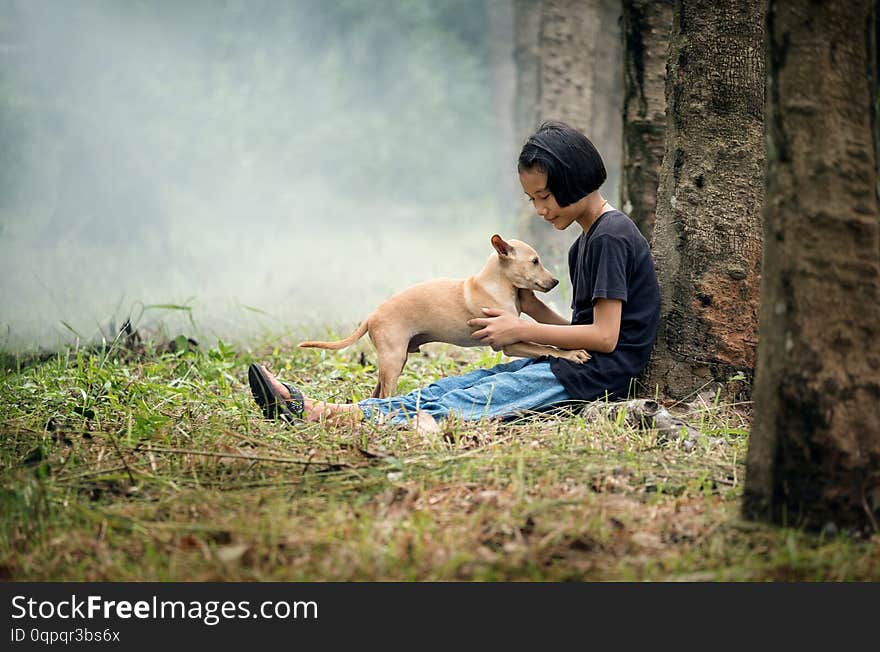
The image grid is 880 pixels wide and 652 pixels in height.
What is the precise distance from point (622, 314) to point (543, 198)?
56 cm

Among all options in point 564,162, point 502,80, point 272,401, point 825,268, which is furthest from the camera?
point 502,80

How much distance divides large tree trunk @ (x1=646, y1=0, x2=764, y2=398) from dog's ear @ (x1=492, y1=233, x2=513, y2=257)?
2.37 ft

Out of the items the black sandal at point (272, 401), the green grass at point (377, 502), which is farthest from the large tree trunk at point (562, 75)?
the green grass at point (377, 502)

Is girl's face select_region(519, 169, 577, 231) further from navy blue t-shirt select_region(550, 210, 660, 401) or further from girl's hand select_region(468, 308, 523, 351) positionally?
girl's hand select_region(468, 308, 523, 351)

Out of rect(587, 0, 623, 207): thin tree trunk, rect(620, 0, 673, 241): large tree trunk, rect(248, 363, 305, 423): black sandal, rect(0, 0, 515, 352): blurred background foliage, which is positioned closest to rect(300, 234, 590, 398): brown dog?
rect(248, 363, 305, 423): black sandal

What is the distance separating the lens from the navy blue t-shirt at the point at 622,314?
3.53 meters

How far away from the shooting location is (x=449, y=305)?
411cm

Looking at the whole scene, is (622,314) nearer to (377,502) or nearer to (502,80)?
(377,502)

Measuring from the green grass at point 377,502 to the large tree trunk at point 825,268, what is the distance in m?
0.16

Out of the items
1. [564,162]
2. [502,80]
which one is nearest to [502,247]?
[564,162]

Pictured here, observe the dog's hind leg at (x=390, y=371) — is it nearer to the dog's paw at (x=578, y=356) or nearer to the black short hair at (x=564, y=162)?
the dog's paw at (x=578, y=356)

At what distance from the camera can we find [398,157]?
1720 centimetres

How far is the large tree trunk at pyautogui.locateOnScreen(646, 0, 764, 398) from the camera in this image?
3.75 metres

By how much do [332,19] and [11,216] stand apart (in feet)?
27.1
